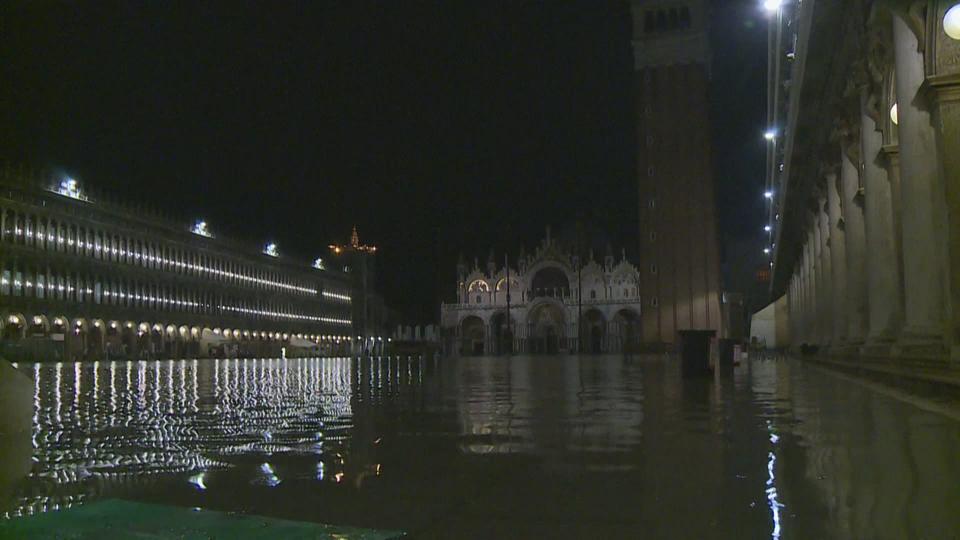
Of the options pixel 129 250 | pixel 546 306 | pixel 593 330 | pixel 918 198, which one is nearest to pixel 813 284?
pixel 918 198

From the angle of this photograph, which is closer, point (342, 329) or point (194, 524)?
point (194, 524)

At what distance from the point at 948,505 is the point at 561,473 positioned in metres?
1.99

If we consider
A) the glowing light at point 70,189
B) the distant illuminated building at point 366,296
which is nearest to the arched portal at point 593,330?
the distant illuminated building at point 366,296

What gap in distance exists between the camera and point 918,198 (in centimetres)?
1259

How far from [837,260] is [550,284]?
7707 centimetres

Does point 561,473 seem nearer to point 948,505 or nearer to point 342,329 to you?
point 948,505

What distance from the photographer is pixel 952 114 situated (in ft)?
36.8

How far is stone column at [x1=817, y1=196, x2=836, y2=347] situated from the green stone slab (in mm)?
26994

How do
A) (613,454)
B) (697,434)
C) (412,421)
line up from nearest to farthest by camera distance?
(613,454), (697,434), (412,421)

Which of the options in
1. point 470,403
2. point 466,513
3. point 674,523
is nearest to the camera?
point 674,523

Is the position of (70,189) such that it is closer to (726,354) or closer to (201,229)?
(201,229)

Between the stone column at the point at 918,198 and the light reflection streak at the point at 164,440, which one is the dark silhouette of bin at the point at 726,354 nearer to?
the stone column at the point at 918,198

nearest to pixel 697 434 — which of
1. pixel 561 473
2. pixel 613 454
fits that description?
pixel 613 454

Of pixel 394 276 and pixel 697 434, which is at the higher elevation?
pixel 394 276
